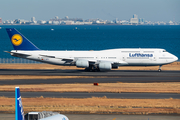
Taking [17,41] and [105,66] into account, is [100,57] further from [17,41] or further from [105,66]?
[17,41]

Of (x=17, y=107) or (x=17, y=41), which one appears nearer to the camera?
(x=17, y=107)

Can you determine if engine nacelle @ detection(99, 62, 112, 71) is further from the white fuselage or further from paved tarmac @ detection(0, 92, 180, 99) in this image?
paved tarmac @ detection(0, 92, 180, 99)

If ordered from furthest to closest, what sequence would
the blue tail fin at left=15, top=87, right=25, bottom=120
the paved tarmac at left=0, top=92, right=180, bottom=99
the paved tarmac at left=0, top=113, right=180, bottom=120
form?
1. the paved tarmac at left=0, top=92, right=180, bottom=99
2. the paved tarmac at left=0, top=113, right=180, bottom=120
3. the blue tail fin at left=15, top=87, right=25, bottom=120

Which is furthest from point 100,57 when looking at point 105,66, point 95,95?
point 95,95

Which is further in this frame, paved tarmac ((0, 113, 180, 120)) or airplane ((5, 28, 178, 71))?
airplane ((5, 28, 178, 71))

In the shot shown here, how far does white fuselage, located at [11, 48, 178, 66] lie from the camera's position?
6638 centimetres

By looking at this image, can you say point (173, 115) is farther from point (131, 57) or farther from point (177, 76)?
point (131, 57)

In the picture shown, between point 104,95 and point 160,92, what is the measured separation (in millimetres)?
8371

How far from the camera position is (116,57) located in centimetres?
6688

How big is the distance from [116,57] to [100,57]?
12.0ft

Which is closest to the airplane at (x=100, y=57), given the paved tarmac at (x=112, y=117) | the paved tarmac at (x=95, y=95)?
the paved tarmac at (x=95, y=95)

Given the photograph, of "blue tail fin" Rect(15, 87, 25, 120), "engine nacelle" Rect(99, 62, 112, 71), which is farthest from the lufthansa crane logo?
"blue tail fin" Rect(15, 87, 25, 120)

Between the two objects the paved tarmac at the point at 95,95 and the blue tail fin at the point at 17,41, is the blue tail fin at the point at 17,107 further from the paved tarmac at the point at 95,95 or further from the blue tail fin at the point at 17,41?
the blue tail fin at the point at 17,41

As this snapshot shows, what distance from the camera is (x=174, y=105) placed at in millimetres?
33531
